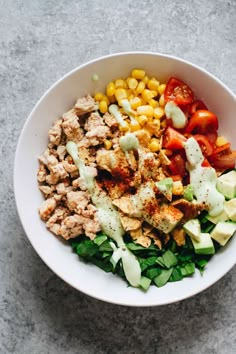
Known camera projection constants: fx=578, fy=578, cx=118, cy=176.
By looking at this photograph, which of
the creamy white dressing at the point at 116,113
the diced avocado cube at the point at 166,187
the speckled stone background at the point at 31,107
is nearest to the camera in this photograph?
the diced avocado cube at the point at 166,187

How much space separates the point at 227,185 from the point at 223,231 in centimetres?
21

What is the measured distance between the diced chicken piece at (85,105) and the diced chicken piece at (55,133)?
0.11 m

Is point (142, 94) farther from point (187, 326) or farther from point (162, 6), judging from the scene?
point (187, 326)

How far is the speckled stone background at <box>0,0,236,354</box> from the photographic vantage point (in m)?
2.93

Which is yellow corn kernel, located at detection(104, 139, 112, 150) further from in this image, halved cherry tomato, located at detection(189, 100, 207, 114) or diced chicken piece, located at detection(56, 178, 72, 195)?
halved cherry tomato, located at detection(189, 100, 207, 114)

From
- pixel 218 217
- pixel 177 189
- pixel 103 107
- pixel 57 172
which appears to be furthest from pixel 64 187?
pixel 218 217

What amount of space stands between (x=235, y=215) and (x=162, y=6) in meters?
1.16

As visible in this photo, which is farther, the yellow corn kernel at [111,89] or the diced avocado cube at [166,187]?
the yellow corn kernel at [111,89]

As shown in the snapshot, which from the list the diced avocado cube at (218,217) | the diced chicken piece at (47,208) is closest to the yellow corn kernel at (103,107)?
the diced chicken piece at (47,208)

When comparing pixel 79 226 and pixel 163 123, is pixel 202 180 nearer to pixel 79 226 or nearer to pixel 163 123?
pixel 163 123

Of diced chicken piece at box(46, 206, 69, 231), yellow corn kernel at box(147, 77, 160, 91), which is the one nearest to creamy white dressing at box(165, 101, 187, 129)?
yellow corn kernel at box(147, 77, 160, 91)

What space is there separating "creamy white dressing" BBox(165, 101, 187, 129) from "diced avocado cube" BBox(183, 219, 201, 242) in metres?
0.45

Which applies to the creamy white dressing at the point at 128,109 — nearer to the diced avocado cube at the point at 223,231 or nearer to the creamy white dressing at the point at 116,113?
the creamy white dressing at the point at 116,113

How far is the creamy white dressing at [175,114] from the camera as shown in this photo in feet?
8.81
